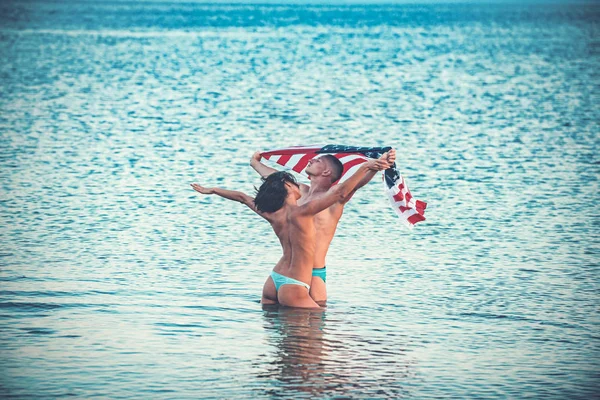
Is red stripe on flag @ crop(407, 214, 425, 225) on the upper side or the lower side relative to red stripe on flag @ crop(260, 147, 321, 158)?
lower

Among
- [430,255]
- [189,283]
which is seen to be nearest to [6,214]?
[189,283]

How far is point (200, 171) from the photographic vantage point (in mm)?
22688

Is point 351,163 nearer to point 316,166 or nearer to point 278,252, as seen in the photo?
point 316,166

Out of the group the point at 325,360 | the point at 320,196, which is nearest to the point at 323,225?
the point at 320,196

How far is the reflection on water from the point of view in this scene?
31.7ft

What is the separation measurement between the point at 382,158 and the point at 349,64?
43.2m

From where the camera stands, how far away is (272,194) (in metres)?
11.6

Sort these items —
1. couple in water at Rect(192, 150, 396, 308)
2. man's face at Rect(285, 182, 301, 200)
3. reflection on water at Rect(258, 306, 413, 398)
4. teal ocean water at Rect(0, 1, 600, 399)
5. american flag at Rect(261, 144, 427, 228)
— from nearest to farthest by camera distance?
reflection on water at Rect(258, 306, 413, 398)
teal ocean water at Rect(0, 1, 600, 399)
couple in water at Rect(192, 150, 396, 308)
man's face at Rect(285, 182, 301, 200)
american flag at Rect(261, 144, 427, 228)

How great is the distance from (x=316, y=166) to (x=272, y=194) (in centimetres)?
66

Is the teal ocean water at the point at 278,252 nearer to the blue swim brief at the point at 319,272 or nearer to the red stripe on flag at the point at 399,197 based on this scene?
the blue swim brief at the point at 319,272

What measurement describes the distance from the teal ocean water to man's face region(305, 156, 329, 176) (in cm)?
145

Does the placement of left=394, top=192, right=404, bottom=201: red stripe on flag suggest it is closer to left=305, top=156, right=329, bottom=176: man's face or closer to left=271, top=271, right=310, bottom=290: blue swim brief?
left=305, top=156, right=329, bottom=176: man's face

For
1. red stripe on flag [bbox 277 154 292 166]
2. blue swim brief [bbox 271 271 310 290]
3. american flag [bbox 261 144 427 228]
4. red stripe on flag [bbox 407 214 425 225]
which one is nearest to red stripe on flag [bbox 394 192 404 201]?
american flag [bbox 261 144 427 228]

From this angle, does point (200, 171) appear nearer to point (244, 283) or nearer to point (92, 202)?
point (92, 202)
